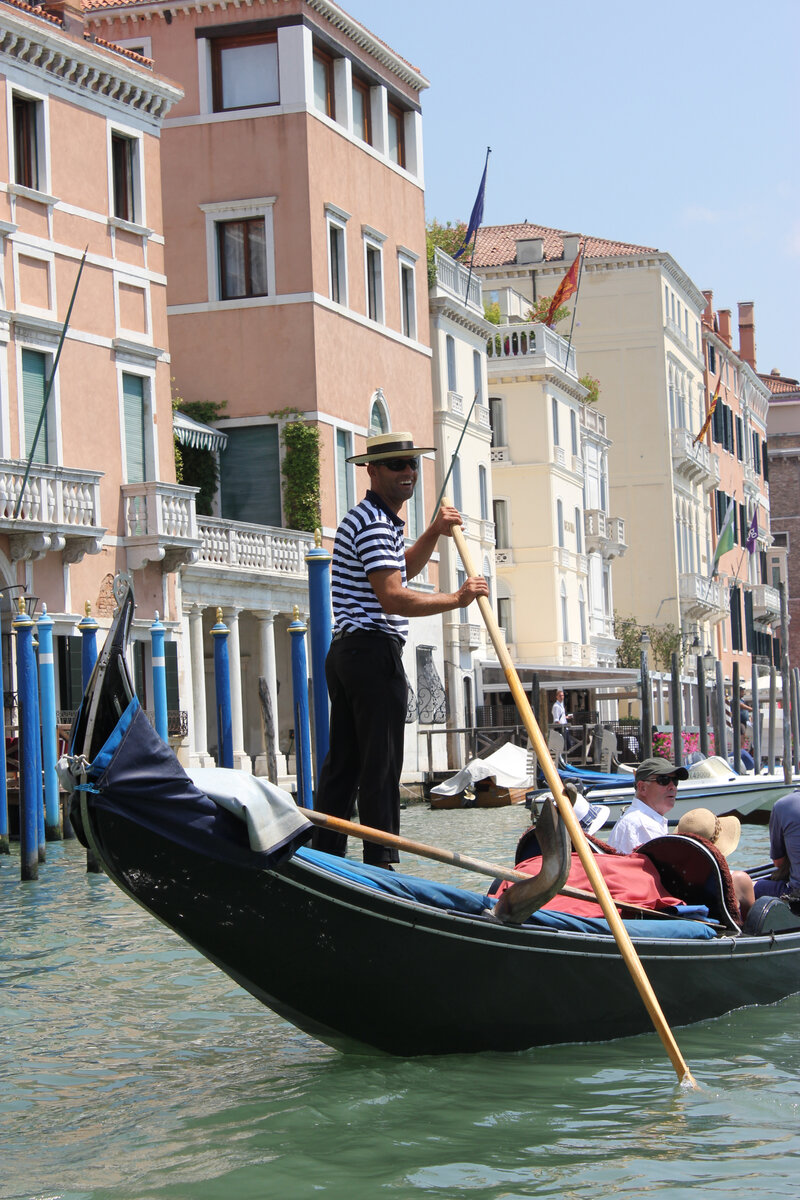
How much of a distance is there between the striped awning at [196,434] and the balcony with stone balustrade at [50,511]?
12.4ft

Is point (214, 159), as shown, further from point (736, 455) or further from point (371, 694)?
point (736, 455)

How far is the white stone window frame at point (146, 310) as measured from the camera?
61.9 feet

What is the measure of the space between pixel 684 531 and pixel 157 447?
81.9 feet

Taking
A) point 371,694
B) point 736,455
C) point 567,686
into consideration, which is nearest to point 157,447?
point 567,686

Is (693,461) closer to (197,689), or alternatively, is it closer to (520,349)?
(520,349)

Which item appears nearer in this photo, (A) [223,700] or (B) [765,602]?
(A) [223,700]

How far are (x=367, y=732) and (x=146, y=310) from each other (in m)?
14.2

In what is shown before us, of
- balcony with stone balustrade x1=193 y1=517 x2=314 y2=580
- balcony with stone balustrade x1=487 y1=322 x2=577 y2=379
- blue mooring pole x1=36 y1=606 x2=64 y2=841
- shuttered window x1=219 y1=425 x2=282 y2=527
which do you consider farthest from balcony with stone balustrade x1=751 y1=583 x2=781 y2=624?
blue mooring pole x1=36 y1=606 x2=64 y2=841

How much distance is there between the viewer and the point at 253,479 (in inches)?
901

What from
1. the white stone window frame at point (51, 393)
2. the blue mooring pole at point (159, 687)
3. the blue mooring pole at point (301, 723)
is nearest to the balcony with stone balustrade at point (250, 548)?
the white stone window frame at point (51, 393)

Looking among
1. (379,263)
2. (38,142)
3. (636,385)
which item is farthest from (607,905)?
(636,385)

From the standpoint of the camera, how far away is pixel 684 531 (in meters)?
42.7

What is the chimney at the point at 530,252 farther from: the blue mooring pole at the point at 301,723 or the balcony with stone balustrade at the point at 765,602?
the blue mooring pole at the point at 301,723

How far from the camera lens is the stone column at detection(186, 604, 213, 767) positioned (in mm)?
19984
